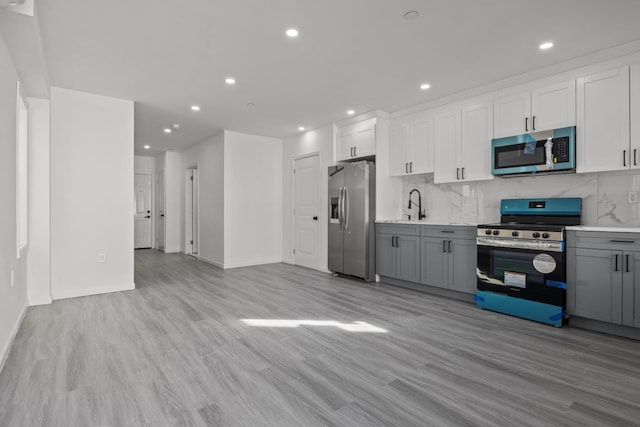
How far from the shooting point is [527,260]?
10.5ft

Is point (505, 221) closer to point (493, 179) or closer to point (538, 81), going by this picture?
point (493, 179)

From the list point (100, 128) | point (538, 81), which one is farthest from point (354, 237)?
point (100, 128)

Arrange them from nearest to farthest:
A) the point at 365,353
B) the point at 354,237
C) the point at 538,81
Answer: the point at 365,353
the point at 538,81
the point at 354,237

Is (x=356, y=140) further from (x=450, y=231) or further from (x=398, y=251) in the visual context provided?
(x=450, y=231)

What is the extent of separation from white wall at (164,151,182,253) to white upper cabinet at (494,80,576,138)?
7.25 m

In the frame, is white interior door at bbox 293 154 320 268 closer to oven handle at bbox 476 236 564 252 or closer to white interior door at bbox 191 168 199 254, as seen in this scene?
white interior door at bbox 191 168 199 254

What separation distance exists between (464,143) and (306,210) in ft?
9.89

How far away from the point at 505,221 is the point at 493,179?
553 mm

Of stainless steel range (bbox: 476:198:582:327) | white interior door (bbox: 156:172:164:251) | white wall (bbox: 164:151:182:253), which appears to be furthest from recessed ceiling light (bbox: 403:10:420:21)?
white interior door (bbox: 156:172:164:251)

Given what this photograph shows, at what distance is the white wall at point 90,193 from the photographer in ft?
12.8

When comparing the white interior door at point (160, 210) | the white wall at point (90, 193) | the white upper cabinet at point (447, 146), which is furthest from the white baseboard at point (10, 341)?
the white interior door at point (160, 210)

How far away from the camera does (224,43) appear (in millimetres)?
2865

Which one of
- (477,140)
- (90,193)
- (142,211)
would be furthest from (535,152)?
(142,211)

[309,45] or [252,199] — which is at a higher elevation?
[309,45]
